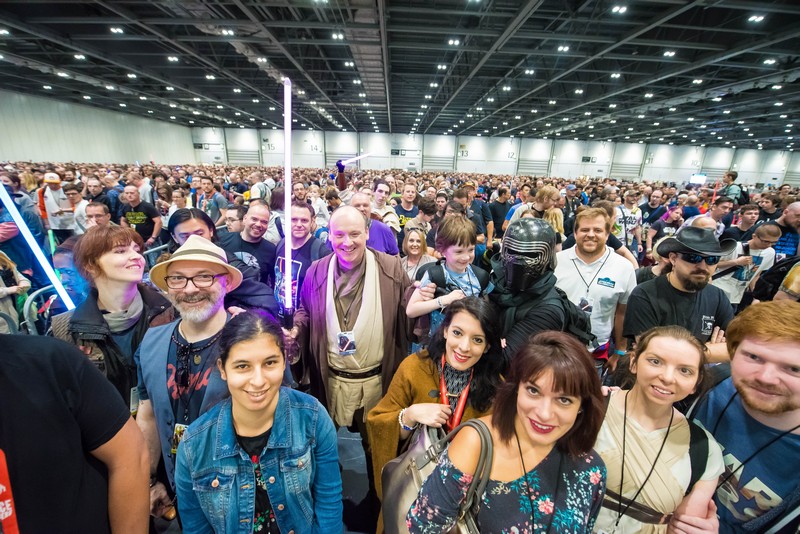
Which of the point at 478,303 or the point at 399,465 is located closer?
the point at 399,465

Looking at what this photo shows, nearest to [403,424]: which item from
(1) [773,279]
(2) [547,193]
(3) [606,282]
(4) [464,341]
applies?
(4) [464,341]

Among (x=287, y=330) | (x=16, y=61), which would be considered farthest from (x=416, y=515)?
(x=16, y=61)

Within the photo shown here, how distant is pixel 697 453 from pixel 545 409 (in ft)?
2.34

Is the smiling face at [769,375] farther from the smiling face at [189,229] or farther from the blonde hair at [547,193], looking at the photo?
the smiling face at [189,229]

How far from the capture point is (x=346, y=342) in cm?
224

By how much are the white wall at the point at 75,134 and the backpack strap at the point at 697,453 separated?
28.8 meters

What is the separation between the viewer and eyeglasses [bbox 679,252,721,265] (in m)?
1.97

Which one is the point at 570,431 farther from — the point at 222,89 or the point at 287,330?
the point at 222,89

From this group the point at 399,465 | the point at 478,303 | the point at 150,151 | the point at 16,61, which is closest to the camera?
the point at 399,465

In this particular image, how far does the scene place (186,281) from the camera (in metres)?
1.70

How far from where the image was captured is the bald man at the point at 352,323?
7.43ft

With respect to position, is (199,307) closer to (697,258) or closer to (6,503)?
(6,503)

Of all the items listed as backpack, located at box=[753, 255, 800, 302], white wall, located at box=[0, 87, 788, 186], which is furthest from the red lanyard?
white wall, located at box=[0, 87, 788, 186]

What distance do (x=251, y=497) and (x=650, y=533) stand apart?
64.7 inches
